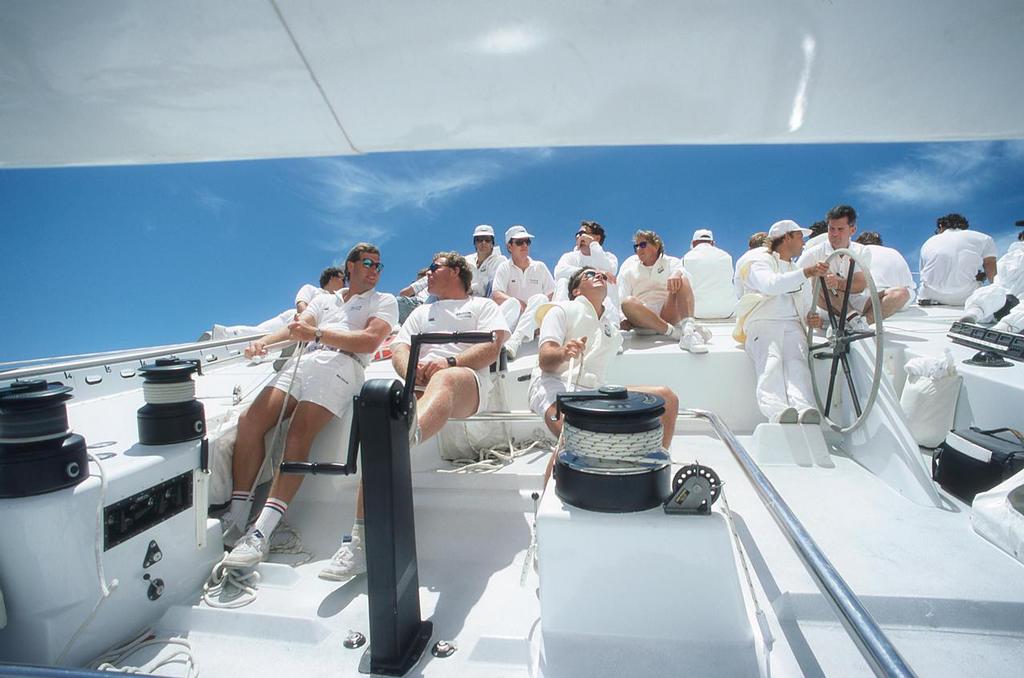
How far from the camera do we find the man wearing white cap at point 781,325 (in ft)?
9.98

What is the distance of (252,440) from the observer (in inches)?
88.2

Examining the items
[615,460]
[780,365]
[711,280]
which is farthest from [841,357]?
[711,280]

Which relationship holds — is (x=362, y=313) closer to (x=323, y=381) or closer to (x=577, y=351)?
(x=323, y=381)

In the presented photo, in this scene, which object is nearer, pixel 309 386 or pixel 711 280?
pixel 309 386

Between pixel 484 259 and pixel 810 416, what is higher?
pixel 484 259

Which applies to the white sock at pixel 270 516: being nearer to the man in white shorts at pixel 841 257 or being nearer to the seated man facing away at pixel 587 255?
the seated man facing away at pixel 587 255

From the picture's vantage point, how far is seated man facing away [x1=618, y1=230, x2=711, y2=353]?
13.2 feet

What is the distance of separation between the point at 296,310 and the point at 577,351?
147 inches

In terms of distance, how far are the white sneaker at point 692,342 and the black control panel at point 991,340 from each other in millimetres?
1447

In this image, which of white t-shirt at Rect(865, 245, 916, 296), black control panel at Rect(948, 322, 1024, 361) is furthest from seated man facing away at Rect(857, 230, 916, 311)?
black control panel at Rect(948, 322, 1024, 361)

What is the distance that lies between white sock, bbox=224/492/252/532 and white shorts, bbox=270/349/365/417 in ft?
1.48

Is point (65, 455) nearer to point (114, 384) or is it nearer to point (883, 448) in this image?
point (114, 384)

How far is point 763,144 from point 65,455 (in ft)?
5.86

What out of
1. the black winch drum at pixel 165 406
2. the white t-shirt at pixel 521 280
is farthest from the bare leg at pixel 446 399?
the white t-shirt at pixel 521 280
